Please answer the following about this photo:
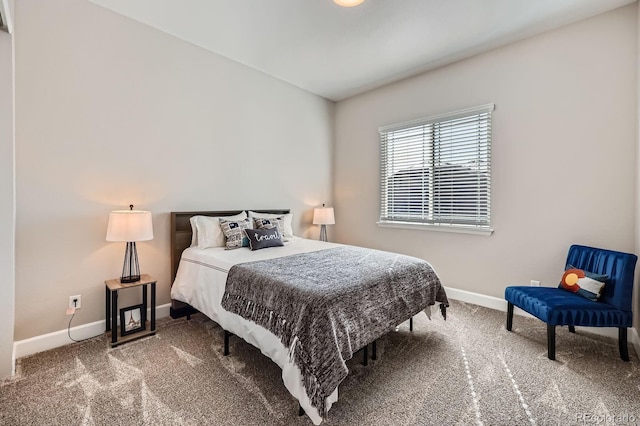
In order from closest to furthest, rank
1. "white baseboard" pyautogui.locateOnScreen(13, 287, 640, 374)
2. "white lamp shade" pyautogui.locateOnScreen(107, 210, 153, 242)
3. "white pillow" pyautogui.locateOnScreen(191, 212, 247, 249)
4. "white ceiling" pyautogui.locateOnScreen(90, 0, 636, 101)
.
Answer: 1. "white baseboard" pyautogui.locateOnScreen(13, 287, 640, 374)
2. "white lamp shade" pyautogui.locateOnScreen(107, 210, 153, 242)
3. "white ceiling" pyautogui.locateOnScreen(90, 0, 636, 101)
4. "white pillow" pyautogui.locateOnScreen(191, 212, 247, 249)

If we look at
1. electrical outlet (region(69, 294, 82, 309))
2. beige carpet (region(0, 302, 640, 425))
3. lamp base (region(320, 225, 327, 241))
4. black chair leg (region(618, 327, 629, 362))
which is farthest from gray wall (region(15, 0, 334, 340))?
black chair leg (region(618, 327, 629, 362))

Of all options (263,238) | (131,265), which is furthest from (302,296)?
(131,265)

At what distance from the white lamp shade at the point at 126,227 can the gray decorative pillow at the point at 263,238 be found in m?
0.92

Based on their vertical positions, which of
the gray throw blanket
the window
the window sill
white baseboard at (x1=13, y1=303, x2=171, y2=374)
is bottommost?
white baseboard at (x1=13, y1=303, x2=171, y2=374)

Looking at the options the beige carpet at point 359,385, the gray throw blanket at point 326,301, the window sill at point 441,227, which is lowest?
the beige carpet at point 359,385

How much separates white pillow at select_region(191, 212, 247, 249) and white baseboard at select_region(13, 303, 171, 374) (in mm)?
1073

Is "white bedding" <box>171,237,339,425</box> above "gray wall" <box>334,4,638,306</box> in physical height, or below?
below

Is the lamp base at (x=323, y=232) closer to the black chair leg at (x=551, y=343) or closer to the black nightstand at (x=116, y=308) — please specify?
the black nightstand at (x=116, y=308)

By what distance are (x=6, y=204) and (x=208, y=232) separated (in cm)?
142

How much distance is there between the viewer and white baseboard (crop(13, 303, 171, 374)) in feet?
7.24

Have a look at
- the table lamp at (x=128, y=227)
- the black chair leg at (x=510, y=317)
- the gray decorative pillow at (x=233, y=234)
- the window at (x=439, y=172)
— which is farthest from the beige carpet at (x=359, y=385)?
the window at (x=439, y=172)

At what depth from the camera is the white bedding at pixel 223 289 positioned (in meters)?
1.60

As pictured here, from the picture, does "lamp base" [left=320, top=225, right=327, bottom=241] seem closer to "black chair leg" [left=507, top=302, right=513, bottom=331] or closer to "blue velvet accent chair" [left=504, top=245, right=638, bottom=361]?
"black chair leg" [left=507, top=302, right=513, bottom=331]

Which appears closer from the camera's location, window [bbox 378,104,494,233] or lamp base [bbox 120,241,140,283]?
lamp base [bbox 120,241,140,283]
